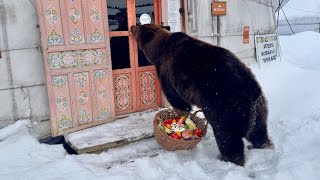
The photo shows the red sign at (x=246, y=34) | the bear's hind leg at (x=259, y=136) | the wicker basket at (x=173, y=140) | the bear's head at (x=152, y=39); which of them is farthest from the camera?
the red sign at (x=246, y=34)

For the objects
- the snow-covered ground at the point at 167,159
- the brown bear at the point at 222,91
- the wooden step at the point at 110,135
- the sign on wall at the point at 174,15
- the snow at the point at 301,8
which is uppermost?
the snow at the point at 301,8

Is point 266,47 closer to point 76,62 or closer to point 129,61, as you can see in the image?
point 129,61

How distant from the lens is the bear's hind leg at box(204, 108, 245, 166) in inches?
134

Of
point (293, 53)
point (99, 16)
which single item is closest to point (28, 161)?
point (99, 16)

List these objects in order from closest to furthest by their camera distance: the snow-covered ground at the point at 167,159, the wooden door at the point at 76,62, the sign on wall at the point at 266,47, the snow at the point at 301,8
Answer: the snow-covered ground at the point at 167,159 < the wooden door at the point at 76,62 < the sign on wall at the point at 266,47 < the snow at the point at 301,8

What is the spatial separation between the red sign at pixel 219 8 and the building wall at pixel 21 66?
320cm

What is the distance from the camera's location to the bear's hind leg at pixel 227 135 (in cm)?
342

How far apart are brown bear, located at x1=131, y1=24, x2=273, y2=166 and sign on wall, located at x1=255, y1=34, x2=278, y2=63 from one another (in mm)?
4203

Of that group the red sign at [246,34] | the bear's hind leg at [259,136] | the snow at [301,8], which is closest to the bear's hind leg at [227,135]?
the bear's hind leg at [259,136]

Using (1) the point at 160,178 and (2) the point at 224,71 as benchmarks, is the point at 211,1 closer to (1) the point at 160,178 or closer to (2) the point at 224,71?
(2) the point at 224,71

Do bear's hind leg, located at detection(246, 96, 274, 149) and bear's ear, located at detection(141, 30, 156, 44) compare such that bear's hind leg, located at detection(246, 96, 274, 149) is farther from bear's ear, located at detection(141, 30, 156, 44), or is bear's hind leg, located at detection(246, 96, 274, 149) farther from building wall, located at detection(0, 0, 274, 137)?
building wall, located at detection(0, 0, 274, 137)

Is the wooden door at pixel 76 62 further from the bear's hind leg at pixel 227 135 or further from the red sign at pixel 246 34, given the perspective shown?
the red sign at pixel 246 34

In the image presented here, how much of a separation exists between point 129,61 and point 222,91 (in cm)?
195

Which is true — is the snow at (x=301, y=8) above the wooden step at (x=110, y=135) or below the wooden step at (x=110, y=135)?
above
